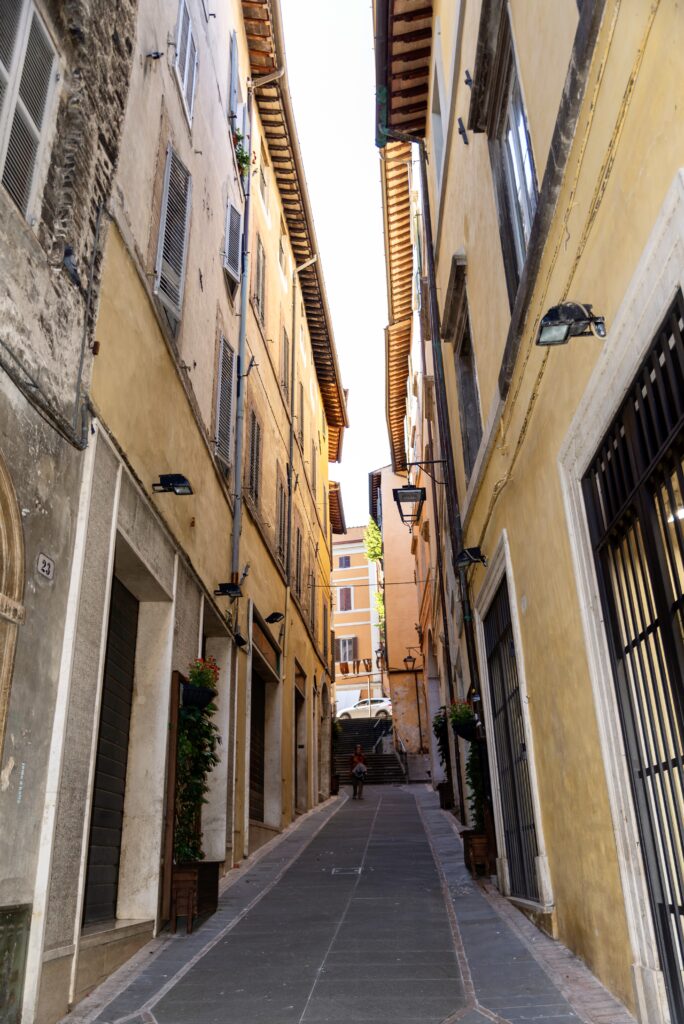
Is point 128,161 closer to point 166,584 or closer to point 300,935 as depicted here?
point 166,584

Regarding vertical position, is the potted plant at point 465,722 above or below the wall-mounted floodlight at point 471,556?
below

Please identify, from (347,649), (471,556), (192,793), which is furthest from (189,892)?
(347,649)

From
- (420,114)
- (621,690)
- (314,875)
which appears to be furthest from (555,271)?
(420,114)

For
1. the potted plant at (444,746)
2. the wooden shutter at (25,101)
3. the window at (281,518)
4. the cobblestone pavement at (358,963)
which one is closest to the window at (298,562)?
the window at (281,518)

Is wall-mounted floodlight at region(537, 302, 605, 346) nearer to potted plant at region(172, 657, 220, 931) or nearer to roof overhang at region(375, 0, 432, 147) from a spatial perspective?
potted plant at region(172, 657, 220, 931)

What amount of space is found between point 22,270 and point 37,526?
59.6 inches

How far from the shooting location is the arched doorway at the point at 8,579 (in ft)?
14.6

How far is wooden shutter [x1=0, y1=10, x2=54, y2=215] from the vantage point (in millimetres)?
5238

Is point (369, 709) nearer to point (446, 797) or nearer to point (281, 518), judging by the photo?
point (446, 797)

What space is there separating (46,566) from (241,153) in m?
10.7

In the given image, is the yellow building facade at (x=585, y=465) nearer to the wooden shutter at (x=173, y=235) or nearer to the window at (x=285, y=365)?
the wooden shutter at (x=173, y=235)

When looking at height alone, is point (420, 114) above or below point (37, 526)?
above

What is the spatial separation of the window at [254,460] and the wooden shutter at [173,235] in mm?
4715

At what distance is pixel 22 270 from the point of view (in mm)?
5027
